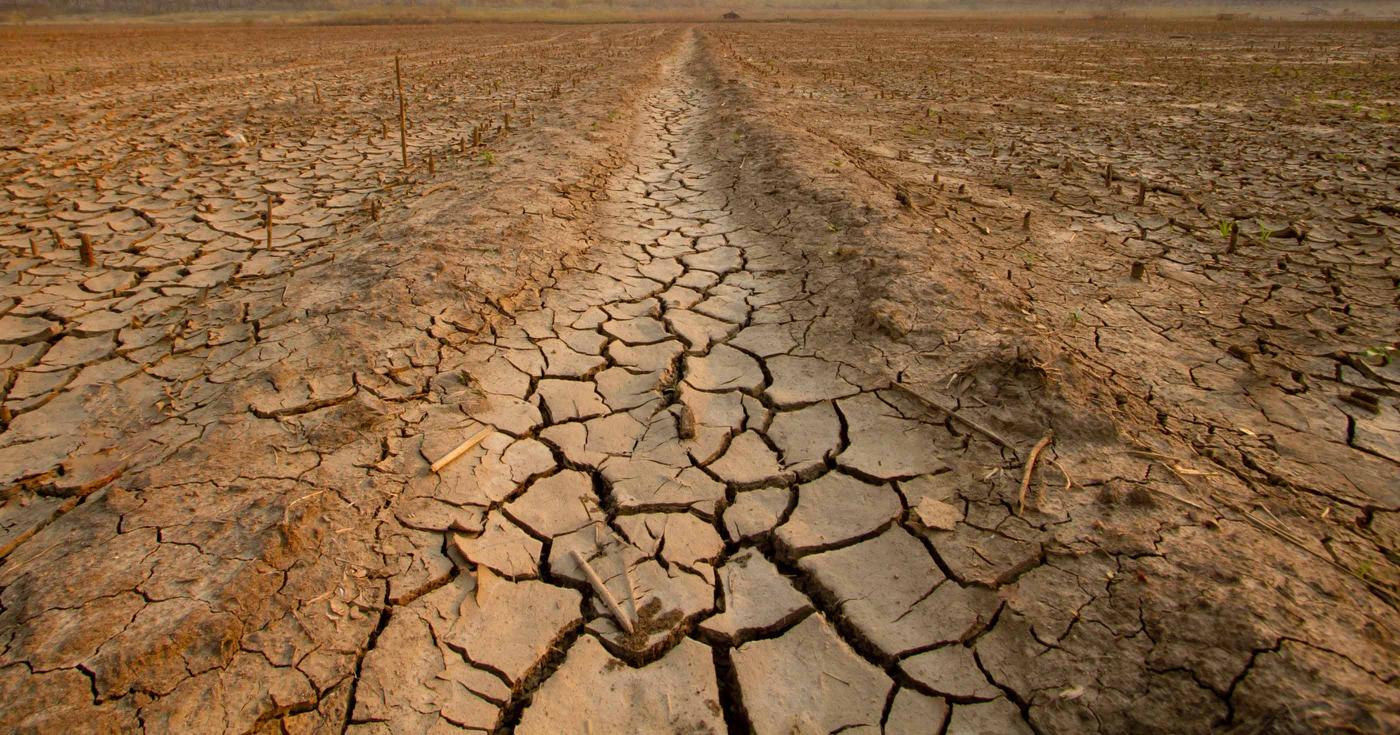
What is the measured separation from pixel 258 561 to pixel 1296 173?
7271mm

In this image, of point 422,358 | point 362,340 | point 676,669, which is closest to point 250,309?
point 362,340

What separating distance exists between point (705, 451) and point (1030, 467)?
106 cm

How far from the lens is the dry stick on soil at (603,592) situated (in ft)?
5.46

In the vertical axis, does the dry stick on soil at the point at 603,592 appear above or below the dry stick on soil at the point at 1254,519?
below

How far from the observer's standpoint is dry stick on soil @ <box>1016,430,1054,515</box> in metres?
1.89

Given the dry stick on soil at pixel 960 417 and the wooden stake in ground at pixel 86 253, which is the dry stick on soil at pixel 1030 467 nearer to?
the dry stick on soil at pixel 960 417

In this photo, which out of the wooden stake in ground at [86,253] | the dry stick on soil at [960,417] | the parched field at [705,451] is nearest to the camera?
the parched field at [705,451]

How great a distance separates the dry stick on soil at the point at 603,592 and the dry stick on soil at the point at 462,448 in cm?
61

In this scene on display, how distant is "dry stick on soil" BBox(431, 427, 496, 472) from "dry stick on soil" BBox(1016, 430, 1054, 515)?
1.81m

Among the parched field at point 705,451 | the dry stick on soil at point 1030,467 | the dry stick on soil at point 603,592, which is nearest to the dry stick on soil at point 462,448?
the parched field at point 705,451

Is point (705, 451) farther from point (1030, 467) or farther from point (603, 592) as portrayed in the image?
point (1030, 467)

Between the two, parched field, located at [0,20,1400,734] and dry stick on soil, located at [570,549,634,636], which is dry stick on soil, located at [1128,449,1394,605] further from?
dry stick on soil, located at [570,549,634,636]

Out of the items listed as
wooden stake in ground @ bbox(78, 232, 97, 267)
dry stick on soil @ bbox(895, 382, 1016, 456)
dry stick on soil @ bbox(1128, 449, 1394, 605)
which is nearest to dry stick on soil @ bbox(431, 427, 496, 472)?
dry stick on soil @ bbox(895, 382, 1016, 456)

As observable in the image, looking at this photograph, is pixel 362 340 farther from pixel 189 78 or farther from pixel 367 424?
pixel 189 78
